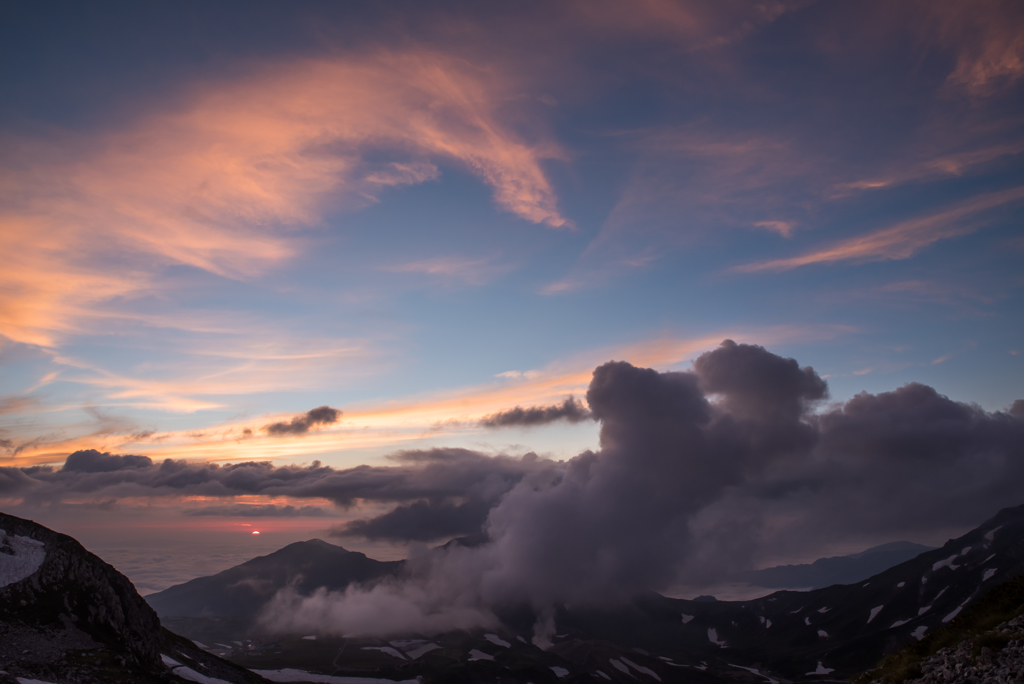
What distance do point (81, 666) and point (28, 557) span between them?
155ft

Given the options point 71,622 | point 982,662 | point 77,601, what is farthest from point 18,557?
point 982,662

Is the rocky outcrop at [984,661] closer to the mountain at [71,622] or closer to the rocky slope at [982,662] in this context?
the rocky slope at [982,662]

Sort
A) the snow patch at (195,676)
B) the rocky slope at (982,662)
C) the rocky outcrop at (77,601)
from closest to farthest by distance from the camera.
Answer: the rocky slope at (982,662), the rocky outcrop at (77,601), the snow patch at (195,676)

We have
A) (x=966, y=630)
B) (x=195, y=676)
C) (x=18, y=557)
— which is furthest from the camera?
(x=195, y=676)

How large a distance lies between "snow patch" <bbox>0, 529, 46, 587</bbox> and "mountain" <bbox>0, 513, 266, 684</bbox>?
0.19m

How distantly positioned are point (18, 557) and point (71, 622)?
23.0 meters

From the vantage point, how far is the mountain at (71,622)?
99.6 m

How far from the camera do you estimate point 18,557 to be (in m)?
127

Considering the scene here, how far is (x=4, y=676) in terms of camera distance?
83.2m

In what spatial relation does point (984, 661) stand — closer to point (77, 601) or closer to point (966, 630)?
point (966, 630)

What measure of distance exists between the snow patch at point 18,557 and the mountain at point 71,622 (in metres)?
0.19

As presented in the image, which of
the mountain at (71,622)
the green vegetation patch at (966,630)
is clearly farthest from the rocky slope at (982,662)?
the mountain at (71,622)

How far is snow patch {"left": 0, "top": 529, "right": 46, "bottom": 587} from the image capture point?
120875 millimetres

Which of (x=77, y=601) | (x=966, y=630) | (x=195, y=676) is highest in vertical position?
(x=966, y=630)
